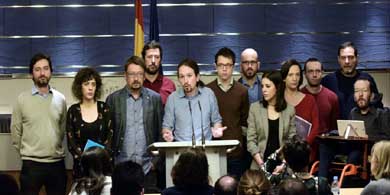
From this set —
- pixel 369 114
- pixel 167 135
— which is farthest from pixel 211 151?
pixel 369 114

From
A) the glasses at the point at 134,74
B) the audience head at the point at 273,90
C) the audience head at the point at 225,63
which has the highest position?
the audience head at the point at 225,63

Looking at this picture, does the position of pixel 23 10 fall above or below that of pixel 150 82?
above

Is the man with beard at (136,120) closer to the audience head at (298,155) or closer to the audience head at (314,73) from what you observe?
the audience head at (314,73)

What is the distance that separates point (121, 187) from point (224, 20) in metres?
6.21

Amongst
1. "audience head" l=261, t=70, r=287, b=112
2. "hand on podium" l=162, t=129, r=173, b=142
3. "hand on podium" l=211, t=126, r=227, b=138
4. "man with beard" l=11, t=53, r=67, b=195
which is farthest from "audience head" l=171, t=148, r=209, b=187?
"man with beard" l=11, t=53, r=67, b=195

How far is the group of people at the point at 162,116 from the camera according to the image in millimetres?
5512

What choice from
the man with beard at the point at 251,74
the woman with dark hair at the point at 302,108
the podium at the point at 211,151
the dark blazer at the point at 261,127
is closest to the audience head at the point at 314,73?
the woman with dark hair at the point at 302,108

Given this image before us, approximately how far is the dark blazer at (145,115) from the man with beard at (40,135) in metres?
0.49

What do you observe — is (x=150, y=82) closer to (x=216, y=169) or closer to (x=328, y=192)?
(x=216, y=169)

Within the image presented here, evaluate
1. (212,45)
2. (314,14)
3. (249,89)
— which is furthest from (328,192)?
(314,14)

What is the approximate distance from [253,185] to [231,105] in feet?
6.99

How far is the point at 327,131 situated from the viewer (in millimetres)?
6223

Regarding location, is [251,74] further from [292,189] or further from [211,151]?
[292,189]

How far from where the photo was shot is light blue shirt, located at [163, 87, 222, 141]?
5.54m
